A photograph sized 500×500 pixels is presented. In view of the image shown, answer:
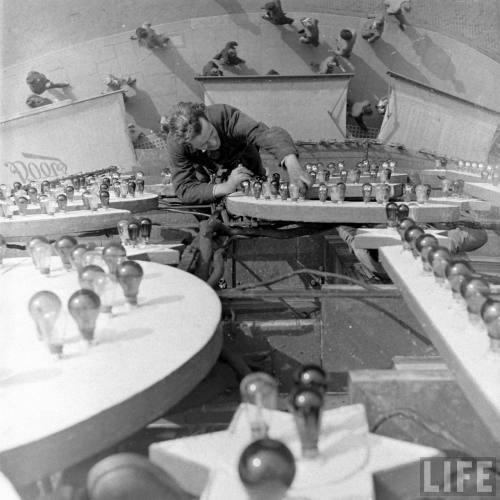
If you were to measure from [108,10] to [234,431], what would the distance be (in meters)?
6.96

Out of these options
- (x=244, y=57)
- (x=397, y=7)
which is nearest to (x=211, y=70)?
(x=244, y=57)

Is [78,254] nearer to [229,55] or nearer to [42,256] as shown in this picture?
[42,256]

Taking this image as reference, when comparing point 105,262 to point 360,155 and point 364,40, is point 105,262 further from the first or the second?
point 364,40

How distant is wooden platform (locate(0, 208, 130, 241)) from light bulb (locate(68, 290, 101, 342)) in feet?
4.10

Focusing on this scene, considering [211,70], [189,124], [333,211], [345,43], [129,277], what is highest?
[129,277]

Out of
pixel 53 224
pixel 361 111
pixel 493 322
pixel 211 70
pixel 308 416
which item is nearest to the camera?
pixel 308 416

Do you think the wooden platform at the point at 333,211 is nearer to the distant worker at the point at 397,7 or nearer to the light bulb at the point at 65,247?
the light bulb at the point at 65,247

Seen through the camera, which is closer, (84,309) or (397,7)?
(84,309)

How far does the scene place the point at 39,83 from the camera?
6430 mm

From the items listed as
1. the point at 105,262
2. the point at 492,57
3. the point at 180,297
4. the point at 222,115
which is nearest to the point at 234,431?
the point at 180,297

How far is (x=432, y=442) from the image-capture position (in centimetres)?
74

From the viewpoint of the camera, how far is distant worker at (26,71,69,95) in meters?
6.41

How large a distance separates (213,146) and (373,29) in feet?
16.4

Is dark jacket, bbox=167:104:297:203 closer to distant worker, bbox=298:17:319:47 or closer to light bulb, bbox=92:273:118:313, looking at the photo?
light bulb, bbox=92:273:118:313
